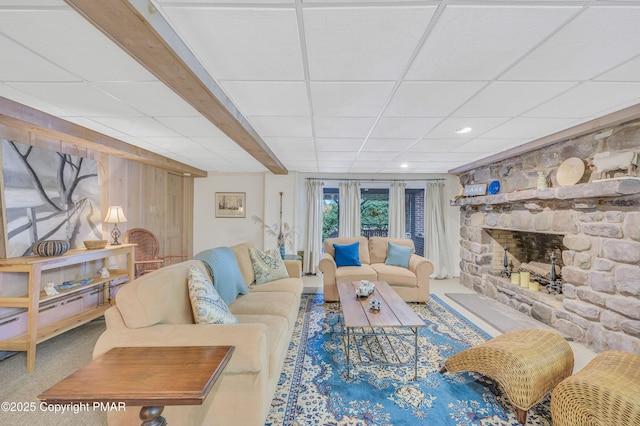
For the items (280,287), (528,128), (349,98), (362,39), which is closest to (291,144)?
(349,98)

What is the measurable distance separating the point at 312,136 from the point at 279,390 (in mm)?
2452

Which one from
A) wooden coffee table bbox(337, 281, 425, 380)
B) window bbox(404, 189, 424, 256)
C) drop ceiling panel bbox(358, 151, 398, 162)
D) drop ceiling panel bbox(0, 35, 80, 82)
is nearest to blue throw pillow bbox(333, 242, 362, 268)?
wooden coffee table bbox(337, 281, 425, 380)

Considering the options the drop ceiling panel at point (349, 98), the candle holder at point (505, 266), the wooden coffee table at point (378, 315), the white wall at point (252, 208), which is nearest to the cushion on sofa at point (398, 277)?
the wooden coffee table at point (378, 315)

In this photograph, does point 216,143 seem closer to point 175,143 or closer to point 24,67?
point 175,143

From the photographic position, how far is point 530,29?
1.28m

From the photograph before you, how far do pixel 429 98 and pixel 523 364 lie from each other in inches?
76.8

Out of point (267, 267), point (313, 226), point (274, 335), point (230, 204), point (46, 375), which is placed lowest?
point (46, 375)

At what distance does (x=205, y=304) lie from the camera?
1698 mm

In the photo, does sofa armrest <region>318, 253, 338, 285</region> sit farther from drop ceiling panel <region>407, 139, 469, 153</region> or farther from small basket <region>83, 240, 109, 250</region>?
small basket <region>83, 240, 109, 250</region>

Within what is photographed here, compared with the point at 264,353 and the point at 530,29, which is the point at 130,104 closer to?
the point at 264,353

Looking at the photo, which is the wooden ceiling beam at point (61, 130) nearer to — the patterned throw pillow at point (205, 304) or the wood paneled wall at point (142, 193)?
the wood paneled wall at point (142, 193)

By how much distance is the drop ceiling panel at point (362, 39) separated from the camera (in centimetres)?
119

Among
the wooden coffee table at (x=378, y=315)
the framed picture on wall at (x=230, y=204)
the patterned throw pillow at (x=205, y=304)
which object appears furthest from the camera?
the framed picture on wall at (x=230, y=204)

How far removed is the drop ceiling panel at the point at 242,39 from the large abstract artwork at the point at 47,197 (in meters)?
2.39
